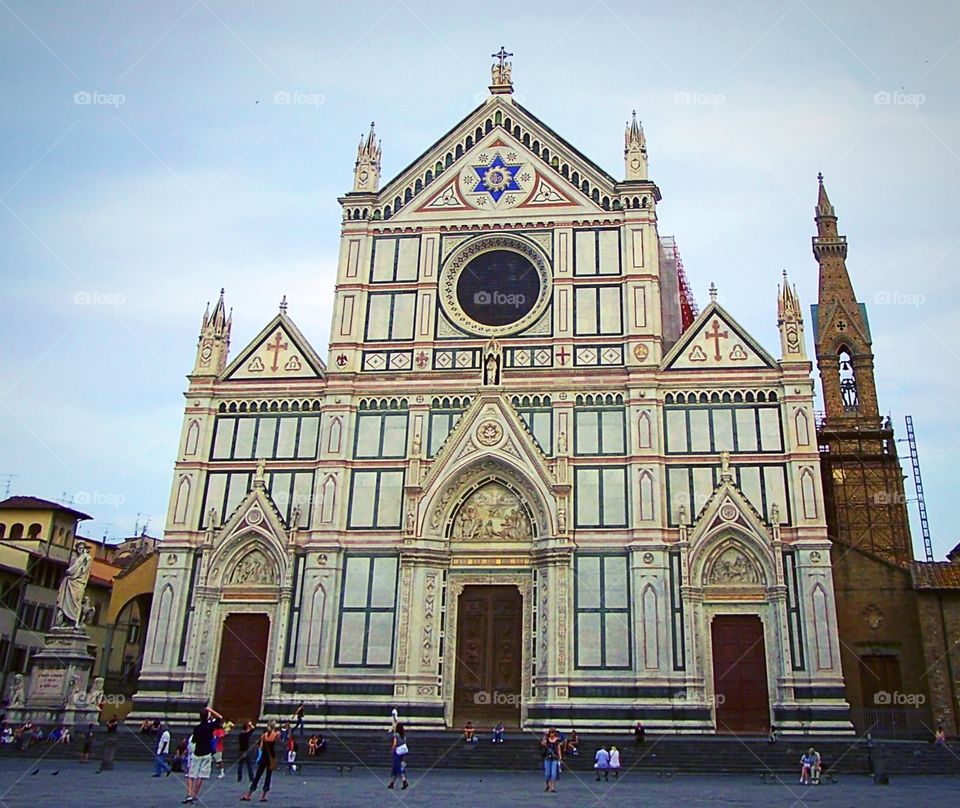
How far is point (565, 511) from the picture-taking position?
2900cm

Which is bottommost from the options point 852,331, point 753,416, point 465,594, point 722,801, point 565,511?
point 722,801

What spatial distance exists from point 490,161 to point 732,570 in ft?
54.2

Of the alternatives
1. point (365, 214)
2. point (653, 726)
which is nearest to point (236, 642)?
point (653, 726)

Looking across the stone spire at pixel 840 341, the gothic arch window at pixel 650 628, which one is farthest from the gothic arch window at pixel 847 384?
the gothic arch window at pixel 650 628

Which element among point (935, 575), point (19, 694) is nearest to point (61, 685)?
point (19, 694)

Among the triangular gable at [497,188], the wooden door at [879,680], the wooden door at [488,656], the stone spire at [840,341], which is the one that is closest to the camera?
the wooden door at [488,656]

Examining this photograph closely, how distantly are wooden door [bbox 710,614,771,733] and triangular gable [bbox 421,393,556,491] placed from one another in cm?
698

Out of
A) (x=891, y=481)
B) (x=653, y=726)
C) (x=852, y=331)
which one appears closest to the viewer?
(x=653, y=726)

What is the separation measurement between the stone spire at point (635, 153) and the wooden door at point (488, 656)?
14.8 m

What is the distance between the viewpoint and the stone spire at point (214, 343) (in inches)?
1280

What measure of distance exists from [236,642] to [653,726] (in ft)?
42.1

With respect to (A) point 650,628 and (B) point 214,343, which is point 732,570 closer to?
(A) point 650,628

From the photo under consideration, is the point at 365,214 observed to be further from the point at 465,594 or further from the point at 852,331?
the point at 852,331

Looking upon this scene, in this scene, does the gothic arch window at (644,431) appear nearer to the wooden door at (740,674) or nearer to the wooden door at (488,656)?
the wooden door at (740,674)
